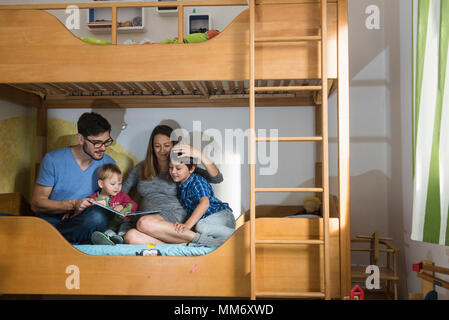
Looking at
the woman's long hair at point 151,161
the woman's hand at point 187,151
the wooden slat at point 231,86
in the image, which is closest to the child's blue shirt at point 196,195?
the woman's hand at point 187,151

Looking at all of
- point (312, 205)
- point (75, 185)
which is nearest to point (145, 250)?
point (75, 185)

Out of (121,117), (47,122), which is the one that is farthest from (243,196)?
(47,122)

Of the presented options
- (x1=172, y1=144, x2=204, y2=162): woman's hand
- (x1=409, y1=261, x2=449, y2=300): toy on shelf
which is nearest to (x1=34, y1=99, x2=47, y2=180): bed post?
(x1=172, y1=144, x2=204, y2=162): woman's hand

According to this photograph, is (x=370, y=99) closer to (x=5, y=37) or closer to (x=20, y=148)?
(x=5, y=37)

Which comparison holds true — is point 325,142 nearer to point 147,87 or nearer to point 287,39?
point 287,39

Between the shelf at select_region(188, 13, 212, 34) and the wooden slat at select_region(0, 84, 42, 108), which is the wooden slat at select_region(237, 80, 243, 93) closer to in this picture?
the shelf at select_region(188, 13, 212, 34)

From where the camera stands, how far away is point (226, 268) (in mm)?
2533

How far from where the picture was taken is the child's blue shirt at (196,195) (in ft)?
10.0

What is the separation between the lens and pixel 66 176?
124 inches

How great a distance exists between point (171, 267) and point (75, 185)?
1128 mm

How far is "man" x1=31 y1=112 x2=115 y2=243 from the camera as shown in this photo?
2.86 m

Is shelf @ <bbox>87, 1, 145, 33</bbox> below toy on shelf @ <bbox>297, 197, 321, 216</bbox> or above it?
above

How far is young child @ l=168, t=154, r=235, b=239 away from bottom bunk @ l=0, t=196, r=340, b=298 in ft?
0.95

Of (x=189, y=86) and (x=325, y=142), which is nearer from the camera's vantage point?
(x=325, y=142)
